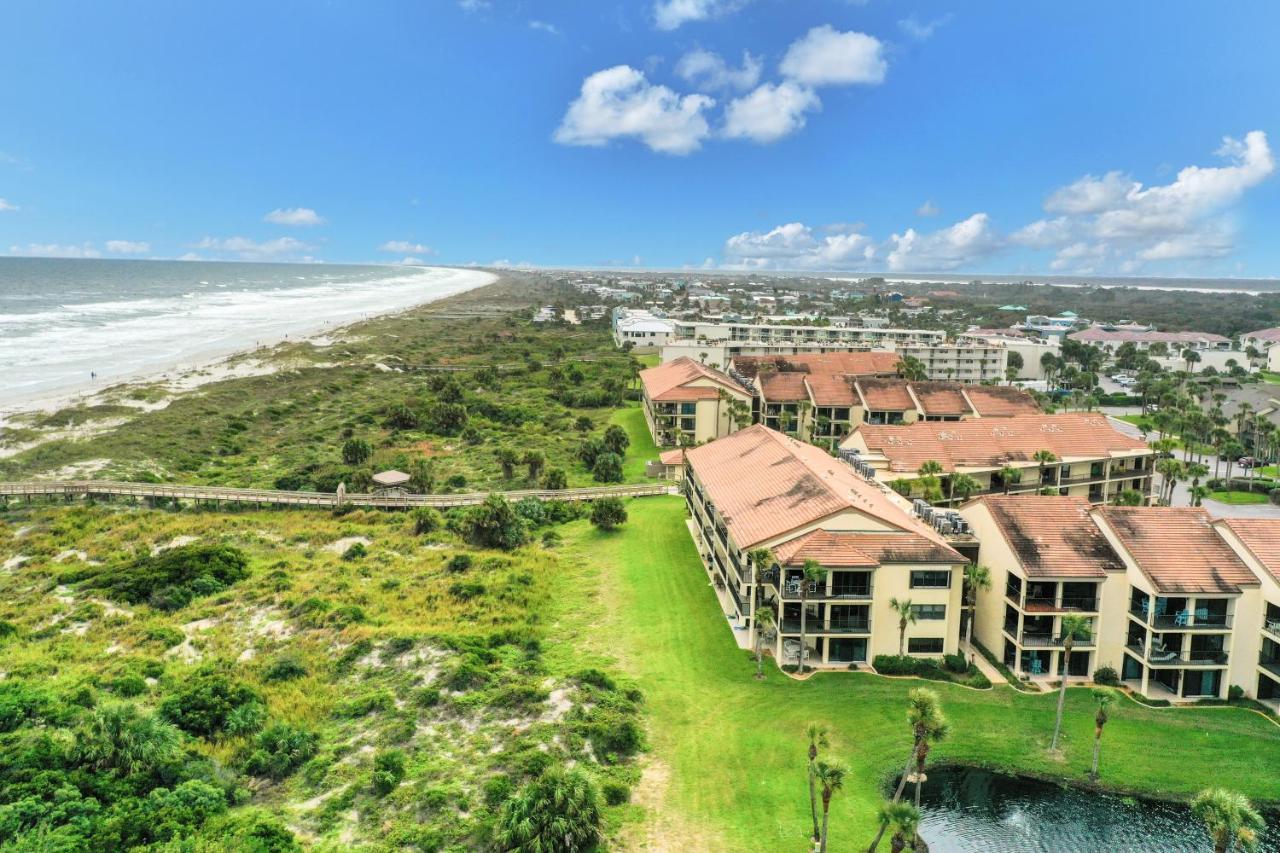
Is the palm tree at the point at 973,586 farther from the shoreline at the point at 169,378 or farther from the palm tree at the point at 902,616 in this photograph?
the shoreline at the point at 169,378

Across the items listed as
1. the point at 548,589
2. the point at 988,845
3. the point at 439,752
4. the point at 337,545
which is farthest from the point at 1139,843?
the point at 337,545

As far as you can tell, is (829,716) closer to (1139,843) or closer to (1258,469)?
(1139,843)

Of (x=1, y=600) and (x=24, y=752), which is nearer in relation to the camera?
(x=24, y=752)

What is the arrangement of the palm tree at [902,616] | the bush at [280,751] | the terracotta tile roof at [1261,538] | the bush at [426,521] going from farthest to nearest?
the bush at [426,521]
the palm tree at [902,616]
the terracotta tile roof at [1261,538]
the bush at [280,751]

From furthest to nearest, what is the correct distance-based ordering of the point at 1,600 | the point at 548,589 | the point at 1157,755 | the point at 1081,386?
the point at 1081,386 → the point at 548,589 → the point at 1,600 → the point at 1157,755

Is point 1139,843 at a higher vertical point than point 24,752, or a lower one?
lower

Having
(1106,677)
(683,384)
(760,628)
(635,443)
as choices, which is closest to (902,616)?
(760,628)

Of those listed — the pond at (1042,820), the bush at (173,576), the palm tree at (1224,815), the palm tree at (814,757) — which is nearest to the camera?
the palm tree at (1224,815)

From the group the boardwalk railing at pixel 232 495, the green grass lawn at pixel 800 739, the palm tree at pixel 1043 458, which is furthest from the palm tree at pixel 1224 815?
the boardwalk railing at pixel 232 495
